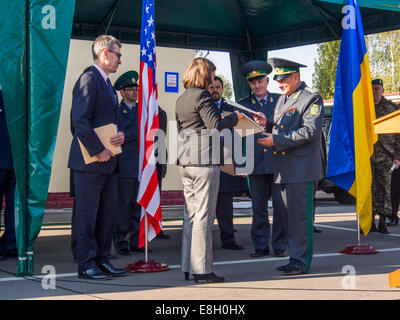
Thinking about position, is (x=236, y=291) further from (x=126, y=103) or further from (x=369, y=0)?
(x=369, y=0)

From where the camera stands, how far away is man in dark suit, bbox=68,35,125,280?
514 centimetres

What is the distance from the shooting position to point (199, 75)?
5.07 metres

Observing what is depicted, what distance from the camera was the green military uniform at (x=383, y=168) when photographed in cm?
838

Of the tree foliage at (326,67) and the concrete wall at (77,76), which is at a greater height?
the tree foliage at (326,67)

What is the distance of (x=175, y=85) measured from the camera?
9641 millimetres

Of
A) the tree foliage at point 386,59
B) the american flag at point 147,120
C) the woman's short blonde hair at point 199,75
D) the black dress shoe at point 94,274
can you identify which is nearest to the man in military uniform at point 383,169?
the american flag at point 147,120

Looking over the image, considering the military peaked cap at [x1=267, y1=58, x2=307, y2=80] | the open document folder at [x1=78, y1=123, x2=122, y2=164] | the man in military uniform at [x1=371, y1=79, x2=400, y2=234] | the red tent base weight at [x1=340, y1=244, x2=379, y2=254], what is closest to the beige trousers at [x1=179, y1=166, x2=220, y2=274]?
the open document folder at [x1=78, y1=123, x2=122, y2=164]

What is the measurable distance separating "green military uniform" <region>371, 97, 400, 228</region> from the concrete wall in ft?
10.1

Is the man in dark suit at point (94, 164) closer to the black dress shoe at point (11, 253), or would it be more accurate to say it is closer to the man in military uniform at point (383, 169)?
the black dress shoe at point (11, 253)

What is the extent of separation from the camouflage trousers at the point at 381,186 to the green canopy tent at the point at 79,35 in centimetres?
187

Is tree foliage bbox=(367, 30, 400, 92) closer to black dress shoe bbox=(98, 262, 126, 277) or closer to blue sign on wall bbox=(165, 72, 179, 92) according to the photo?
blue sign on wall bbox=(165, 72, 179, 92)

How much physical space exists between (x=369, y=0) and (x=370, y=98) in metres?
1.14

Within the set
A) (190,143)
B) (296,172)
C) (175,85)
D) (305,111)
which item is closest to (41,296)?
(190,143)

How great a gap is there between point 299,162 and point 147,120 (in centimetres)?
146
